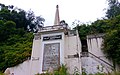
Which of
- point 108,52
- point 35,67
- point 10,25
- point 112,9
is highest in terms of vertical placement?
point 112,9

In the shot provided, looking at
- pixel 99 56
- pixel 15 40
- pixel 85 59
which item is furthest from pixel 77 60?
pixel 15 40

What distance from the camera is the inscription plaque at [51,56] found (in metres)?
16.5

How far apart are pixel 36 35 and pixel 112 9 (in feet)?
49.5

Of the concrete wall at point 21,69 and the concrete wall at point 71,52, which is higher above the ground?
the concrete wall at point 71,52

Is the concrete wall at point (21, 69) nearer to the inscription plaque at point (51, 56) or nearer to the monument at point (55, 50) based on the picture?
the monument at point (55, 50)

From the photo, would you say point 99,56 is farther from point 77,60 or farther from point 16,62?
point 16,62

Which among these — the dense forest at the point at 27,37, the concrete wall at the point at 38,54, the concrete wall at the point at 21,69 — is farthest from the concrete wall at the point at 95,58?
the concrete wall at the point at 21,69

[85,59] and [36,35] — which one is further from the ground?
[36,35]

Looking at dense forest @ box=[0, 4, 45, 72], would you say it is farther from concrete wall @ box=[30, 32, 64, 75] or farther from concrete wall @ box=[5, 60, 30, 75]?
concrete wall @ box=[30, 32, 64, 75]

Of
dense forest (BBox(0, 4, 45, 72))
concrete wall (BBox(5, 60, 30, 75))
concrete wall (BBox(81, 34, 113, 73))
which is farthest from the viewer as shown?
dense forest (BBox(0, 4, 45, 72))

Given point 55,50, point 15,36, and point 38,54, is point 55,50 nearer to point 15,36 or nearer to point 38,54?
point 38,54

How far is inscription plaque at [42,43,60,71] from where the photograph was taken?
A: 54.0ft

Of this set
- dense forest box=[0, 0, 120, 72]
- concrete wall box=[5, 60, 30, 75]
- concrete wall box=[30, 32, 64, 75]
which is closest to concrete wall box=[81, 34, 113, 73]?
dense forest box=[0, 0, 120, 72]

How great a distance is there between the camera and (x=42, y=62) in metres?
17.0
